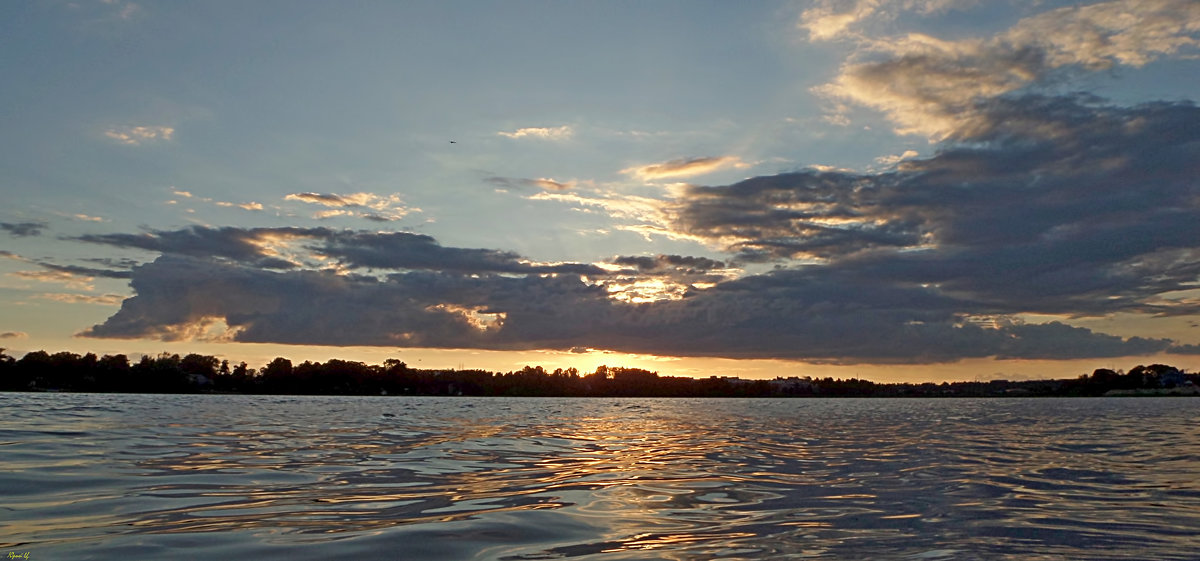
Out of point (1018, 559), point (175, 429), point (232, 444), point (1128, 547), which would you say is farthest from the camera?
point (175, 429)

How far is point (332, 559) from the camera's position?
31.3 ft

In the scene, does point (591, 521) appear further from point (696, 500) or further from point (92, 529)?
point (92, 529)

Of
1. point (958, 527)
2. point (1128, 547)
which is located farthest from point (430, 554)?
point (1128, 547)

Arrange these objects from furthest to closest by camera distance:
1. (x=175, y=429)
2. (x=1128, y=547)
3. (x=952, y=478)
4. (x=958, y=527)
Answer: (x=175, y=429) → (x=952, y=478) → (x=958, y=527) → (x=1128, y=547)

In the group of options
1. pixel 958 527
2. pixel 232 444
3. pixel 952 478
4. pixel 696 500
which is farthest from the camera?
pixel 232 444

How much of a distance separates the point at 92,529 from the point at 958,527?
1352 cm

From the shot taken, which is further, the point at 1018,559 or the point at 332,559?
the point at 1018,559

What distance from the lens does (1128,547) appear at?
11047mm

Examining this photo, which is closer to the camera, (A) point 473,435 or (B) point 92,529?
(B) point 92,529

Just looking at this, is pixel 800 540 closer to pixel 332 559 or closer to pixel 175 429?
pixel 332 559

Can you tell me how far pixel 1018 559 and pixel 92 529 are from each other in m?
13.1

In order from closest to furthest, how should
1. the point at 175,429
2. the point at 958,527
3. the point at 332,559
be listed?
the point at 332,559 < the point at 958,527 < the point at 175,429

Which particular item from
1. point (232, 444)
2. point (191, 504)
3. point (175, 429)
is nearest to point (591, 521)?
point (191, 504)

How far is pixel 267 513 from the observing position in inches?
508
